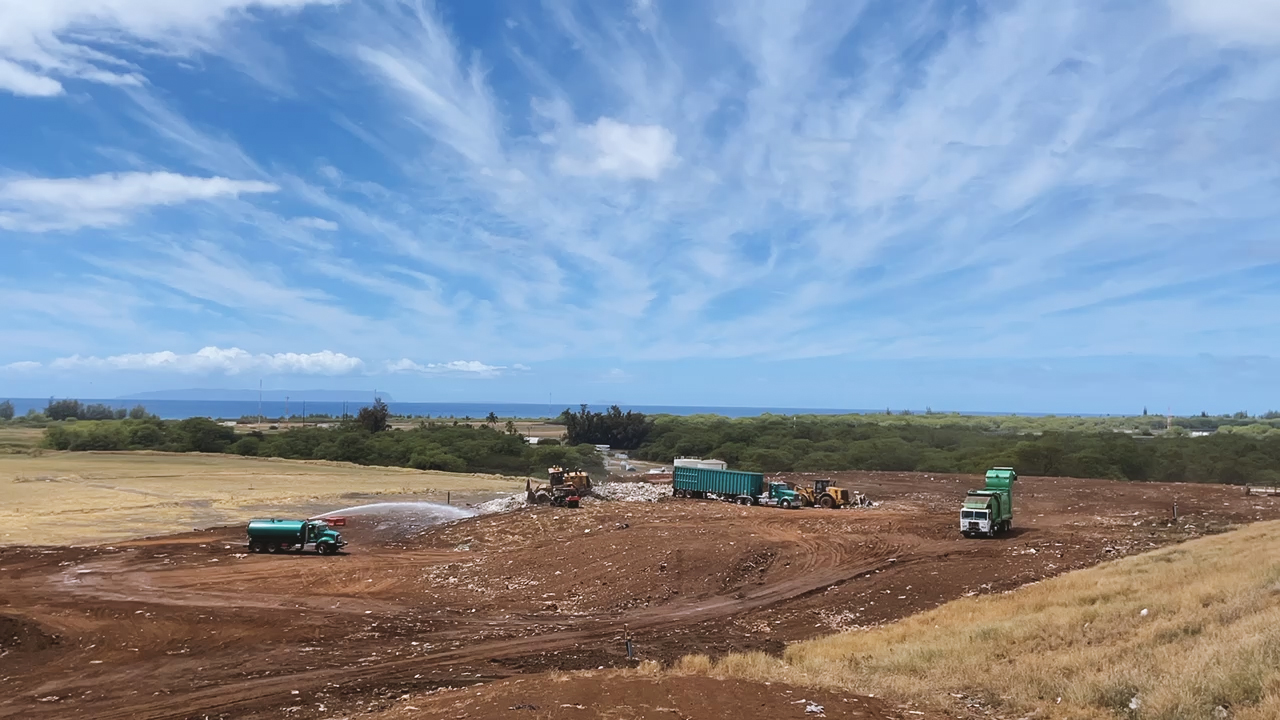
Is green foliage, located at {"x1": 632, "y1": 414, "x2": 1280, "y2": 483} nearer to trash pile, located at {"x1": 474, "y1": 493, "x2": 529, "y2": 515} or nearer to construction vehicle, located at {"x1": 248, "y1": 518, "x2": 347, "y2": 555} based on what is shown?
trash pile, located at {"x1": 474, "y1": 493, "x2": 529, "y2": 515}

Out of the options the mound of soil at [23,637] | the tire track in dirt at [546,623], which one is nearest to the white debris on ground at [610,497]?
the tire track in dirt at [546,623]

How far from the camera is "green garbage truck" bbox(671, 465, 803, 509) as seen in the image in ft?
169

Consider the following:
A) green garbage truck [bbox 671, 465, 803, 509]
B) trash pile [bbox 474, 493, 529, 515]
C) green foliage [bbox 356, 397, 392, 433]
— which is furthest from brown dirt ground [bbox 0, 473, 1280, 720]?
green foliage [bbox 356, 397, 392, 433]

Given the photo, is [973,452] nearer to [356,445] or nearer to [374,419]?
[356,445]

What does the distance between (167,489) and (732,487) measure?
47626 mm

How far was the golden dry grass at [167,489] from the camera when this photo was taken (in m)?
47.5

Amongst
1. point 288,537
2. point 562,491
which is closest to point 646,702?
point 288,537

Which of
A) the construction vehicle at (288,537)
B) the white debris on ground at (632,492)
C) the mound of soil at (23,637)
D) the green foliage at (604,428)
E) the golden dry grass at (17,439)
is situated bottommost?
the mound of soil at (23,637)

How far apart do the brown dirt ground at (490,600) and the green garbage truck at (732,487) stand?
14.4 feet

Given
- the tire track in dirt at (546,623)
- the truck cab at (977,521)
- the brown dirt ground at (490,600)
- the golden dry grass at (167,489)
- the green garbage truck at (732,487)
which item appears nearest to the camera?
the tire track in dirt at (546,623)

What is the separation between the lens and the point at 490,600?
28.5 metres

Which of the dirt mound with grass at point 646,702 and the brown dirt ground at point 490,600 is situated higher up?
the dirt mound with grass at point 646,702

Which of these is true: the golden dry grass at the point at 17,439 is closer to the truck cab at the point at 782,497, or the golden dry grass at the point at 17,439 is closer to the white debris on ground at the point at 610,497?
the white debris on ground at the point at 610,497

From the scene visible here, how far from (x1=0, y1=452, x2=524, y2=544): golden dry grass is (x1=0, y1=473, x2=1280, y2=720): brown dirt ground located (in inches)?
314
